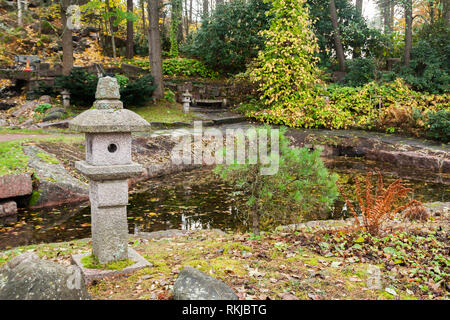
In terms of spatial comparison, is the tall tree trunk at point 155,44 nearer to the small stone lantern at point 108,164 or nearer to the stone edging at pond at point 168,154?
the stone edging at pond at point 168,154

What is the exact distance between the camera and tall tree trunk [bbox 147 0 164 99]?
1399 centimetres

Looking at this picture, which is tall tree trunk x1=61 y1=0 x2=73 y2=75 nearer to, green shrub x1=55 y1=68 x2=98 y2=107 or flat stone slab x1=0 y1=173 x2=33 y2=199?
green shrub x1=55 y1=68 x2=98 y2=107

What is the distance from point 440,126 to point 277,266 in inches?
373

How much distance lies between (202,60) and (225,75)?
5.23 feet

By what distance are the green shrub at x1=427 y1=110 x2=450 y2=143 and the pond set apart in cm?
206

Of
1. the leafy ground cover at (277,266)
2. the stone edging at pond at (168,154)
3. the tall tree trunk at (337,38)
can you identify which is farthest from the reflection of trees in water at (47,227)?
the tall tree trunk at (337,38)

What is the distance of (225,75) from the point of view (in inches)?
767

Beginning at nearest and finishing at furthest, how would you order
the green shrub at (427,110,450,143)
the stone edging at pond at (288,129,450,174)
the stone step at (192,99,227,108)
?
the stone edging at pond at (288,129,450,174) < the green shrub at (427,110,450,143) < the stone step at (192,99,227,108)

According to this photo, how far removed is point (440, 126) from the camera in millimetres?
10789

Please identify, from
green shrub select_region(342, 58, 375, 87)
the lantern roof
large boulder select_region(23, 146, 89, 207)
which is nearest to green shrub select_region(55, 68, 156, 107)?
large boulder select_region(23, 146, 89, 207)

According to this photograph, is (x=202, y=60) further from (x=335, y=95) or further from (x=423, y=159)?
(x=423, y=159)

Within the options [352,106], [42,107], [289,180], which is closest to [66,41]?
[42,107]

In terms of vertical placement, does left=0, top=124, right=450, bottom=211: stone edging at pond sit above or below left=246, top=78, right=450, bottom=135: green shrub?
below
